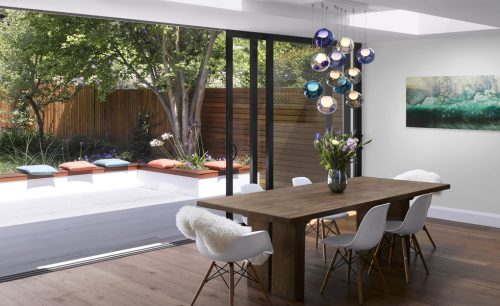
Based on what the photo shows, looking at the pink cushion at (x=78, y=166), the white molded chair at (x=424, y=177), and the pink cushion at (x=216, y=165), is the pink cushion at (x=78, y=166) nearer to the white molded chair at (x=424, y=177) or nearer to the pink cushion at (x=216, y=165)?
the pink cushion at (x=216, y=165)

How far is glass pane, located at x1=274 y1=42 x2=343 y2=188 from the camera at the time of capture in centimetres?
788

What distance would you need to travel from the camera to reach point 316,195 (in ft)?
18.7

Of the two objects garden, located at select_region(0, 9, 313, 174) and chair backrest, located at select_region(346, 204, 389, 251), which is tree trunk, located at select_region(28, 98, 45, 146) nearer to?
garden, located at select_region(0, 9, 313, 174)

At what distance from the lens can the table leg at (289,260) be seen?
16.5ft

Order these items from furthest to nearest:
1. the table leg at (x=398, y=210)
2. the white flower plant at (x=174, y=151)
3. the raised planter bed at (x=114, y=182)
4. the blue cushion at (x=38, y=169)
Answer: the white flower plant at (x=174, y=151) → the blue cushion at (x=38, y=169) → the raised planter bed at (x=114, y=182) → the table leg at (x=398, y=210)

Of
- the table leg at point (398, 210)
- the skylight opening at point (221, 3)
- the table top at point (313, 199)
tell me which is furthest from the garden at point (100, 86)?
the skylight opening at point (221, 3)

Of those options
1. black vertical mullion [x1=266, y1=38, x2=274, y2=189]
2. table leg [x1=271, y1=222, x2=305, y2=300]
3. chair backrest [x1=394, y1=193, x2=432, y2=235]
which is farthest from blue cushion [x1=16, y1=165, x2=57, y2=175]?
chair backrest [x1=394, y1=193, x2=432, y2=235]

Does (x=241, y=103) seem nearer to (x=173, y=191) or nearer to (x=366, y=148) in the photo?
(x=366, y=148)

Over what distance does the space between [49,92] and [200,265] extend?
5.55 metres

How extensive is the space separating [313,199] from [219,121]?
19.1 feet

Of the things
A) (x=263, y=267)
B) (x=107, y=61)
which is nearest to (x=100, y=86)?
(x=107, y=61)

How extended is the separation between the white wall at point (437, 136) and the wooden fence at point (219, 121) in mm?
683

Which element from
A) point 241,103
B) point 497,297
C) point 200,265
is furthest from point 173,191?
point 497,297

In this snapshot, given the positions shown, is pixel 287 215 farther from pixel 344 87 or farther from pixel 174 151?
pixel 174 151
